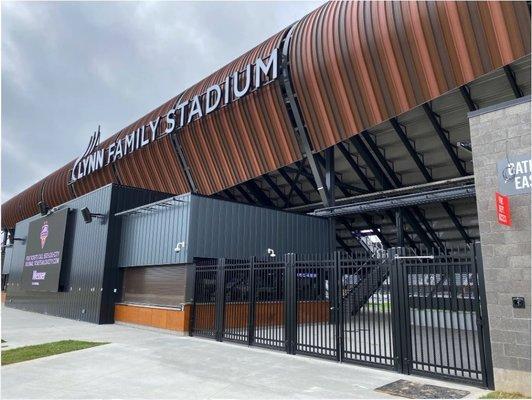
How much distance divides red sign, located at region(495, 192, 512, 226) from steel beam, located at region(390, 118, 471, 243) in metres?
10.9

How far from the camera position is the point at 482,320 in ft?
27.0

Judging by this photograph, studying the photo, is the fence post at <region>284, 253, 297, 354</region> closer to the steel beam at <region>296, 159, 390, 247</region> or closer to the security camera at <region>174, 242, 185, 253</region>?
the security camera at <region>174, 242, 185, 253</region>

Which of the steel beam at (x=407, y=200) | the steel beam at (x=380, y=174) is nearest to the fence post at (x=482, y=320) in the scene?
the steel beam at (x=407, y=200)

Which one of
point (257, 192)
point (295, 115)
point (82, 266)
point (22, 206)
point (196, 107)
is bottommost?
point (82, 266)

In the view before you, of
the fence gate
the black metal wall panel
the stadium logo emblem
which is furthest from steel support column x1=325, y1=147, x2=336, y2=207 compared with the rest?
the stadium logo emblem

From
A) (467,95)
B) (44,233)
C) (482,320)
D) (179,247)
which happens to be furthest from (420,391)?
(44,233)

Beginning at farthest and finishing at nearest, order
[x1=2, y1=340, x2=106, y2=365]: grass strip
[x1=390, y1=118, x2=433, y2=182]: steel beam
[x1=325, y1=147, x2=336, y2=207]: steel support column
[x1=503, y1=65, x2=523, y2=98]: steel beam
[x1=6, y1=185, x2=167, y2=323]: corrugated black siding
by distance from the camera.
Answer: [x1=6, y1=185, x2=167, y2=323]: corrugated black siding → [x1=325, y1=147, x2=336, y2=207]: steel support column → [x1=390, y1=118, x2=433, y2=182]: steel beam → [x1=503, y1=65, x2=523, y2=98]: steel beam → [x1=2, y1=340, x2=106, y2=365]: grass strip

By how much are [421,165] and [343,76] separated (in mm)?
6152

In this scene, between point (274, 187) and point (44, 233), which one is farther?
point (44, 233)

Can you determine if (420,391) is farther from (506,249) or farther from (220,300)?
(220,300)

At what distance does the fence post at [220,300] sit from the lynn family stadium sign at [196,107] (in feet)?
30.2

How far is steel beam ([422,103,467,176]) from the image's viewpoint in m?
17.2

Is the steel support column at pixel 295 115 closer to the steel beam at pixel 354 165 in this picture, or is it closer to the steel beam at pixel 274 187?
the steel beam at pixel 354 165

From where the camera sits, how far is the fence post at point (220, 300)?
1422cm
